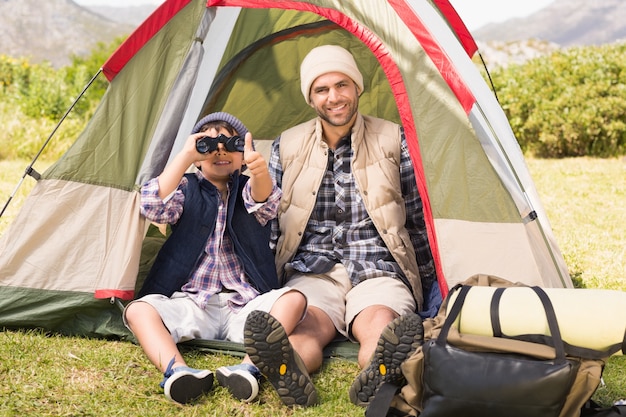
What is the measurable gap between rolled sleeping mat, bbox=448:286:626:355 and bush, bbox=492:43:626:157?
284 inches

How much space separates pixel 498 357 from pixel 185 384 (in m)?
1.06

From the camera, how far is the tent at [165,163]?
3.16 m

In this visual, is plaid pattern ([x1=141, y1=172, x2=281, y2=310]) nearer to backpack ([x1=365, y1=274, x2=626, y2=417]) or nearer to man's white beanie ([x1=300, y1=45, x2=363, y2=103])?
man's white beanie ([x1=300, y1=45, x2=363, y2=103])

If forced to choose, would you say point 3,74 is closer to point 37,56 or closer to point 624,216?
point 624,216

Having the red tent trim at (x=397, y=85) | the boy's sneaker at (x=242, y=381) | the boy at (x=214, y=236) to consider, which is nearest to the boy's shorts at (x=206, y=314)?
the boy at (x=214, y=236)

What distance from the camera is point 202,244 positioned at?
3.25 m

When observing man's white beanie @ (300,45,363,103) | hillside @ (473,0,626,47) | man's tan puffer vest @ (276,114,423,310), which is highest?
hillside @ (473,0,626,47)

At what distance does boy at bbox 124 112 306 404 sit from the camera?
10.2 ft

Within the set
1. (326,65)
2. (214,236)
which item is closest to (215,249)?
(214,236)

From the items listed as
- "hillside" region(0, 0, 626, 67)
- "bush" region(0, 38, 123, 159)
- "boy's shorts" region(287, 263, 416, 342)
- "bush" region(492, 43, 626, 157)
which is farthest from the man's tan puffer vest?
"hillside" region(0, 0, 626, 67)

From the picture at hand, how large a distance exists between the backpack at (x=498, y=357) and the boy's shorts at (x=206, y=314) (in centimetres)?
66

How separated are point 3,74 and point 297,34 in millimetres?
9140

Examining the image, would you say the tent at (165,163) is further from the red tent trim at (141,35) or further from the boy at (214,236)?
the boy at (214,236)

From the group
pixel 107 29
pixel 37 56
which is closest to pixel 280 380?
pixel 37 56
